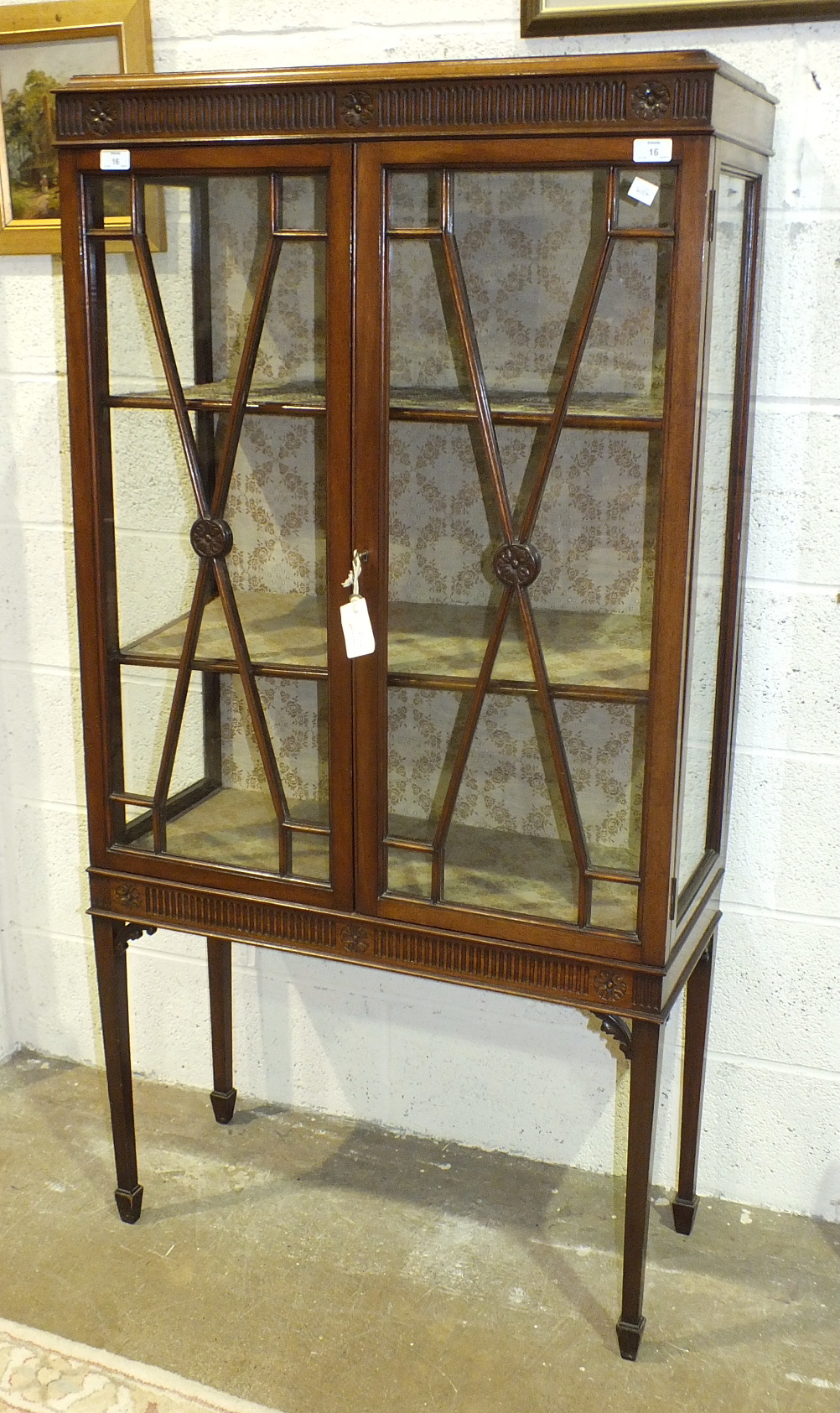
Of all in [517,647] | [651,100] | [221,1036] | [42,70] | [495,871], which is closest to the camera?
[651,100]

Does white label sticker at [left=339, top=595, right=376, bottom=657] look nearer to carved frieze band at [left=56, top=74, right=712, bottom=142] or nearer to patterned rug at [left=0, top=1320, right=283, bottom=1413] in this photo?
carved frieze band at [left=56, top=74, right=712, bottom=142]

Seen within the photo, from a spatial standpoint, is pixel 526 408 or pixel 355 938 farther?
pixel 355 938

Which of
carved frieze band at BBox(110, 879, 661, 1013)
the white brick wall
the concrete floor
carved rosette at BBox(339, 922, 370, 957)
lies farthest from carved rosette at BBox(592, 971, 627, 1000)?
the concrete floor

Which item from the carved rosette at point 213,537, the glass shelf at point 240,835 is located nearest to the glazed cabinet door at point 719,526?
the glass shelf at point 240,835

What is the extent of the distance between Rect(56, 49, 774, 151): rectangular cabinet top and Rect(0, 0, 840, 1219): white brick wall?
0.28 metres

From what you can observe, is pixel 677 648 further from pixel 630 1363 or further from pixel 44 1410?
pixel 44 1410

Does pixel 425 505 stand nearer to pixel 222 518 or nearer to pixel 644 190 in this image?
pixel 222 518

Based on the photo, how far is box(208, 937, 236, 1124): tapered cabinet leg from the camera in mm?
2422

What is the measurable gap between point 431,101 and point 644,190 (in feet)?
0.91

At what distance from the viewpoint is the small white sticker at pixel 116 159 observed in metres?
1.70

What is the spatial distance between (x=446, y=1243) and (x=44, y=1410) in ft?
2.19

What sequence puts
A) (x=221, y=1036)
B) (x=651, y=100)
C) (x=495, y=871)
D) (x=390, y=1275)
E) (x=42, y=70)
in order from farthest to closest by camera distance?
(x=221, y=1036) → (x=42, y=70) → (x=390, y=1275) → (x=495, y=871) → (x=651, y=100)

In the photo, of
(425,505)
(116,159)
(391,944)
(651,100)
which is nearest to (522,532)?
(425,505)

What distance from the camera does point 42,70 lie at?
7.14 ft
